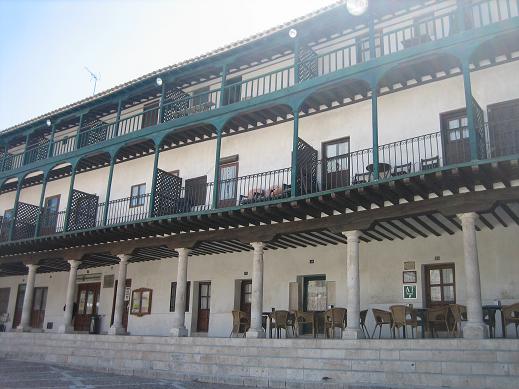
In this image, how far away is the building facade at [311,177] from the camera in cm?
1229

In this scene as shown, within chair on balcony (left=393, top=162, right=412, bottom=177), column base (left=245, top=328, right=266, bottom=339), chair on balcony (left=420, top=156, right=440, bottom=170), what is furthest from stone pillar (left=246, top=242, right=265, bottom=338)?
chair on balcony (left=420, top=156, right=440, bottom=170)

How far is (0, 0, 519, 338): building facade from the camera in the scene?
40.3 ft

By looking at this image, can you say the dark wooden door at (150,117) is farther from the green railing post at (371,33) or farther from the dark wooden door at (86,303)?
the green railing post at (371,33)

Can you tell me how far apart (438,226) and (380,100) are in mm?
3764

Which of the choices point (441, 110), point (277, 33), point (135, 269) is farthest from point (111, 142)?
point (441, 110)

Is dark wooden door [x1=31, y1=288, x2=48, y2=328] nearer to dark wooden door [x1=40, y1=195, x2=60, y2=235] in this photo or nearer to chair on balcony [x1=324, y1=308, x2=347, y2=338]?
dark wooden door [x1=40, y1=195, x2=60, y2=235]

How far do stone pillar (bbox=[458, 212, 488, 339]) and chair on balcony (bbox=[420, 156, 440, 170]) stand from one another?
1.65 metres

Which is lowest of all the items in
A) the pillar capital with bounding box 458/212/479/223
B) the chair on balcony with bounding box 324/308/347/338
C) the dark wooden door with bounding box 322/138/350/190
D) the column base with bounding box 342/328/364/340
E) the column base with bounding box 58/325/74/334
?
→ the column base with bounding box 58/325/74/334

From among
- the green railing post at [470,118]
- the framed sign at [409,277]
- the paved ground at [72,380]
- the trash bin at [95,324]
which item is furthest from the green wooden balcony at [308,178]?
the paved ground at [72,380]

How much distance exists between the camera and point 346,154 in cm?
1459

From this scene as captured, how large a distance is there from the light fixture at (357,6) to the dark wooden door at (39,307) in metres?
18.8

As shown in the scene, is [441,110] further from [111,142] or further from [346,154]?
[111,142]

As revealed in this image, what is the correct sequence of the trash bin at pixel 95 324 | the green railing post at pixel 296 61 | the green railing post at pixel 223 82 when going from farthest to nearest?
the trash bin at pixel 95 324
the green railing post at pixel 223 82
the green railing post at pixel 296 61

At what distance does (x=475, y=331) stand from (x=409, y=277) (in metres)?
4.17
